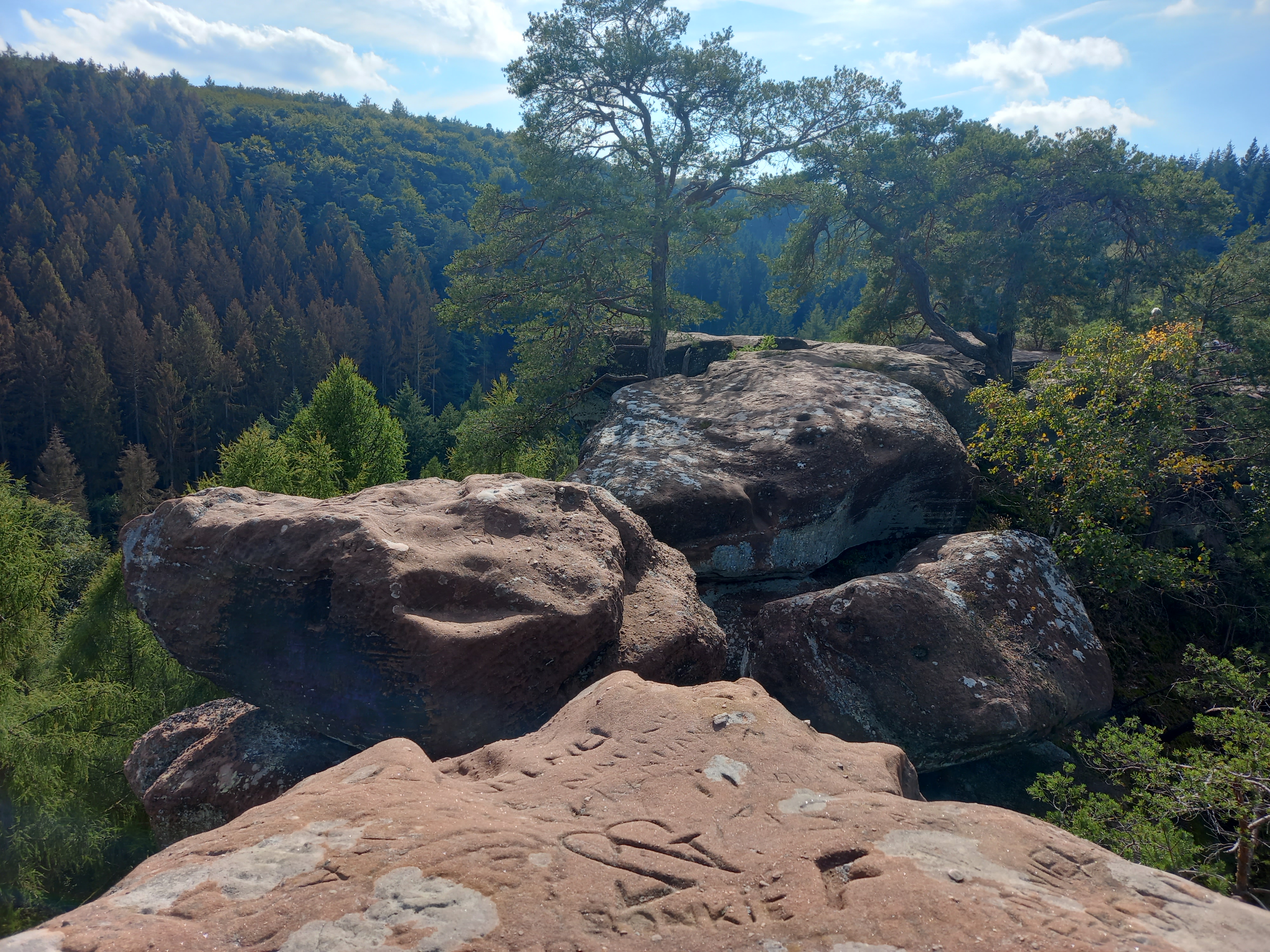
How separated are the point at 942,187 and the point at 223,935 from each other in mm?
16596

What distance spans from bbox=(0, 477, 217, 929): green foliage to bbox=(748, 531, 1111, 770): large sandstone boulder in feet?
49.3

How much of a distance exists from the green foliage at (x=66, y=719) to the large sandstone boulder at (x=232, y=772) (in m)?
10.6

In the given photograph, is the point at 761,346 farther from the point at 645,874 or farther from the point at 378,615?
the point at 645,874

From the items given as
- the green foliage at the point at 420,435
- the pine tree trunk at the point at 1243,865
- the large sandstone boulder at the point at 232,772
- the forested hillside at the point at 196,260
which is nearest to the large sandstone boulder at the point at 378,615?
the large sandstone boulder at the point at 232,772

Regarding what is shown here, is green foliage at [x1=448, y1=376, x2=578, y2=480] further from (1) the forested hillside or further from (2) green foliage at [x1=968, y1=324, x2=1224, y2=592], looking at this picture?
(1) the forested hillside

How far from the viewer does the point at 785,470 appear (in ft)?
34.8

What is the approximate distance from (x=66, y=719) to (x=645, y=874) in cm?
1953

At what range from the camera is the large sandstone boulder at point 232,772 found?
A: 22.2ft

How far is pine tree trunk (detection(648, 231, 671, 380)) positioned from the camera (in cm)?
1551

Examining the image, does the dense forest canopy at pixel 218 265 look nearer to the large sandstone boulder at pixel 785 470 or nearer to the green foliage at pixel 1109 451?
the large sandstone boulder at pixel 785 470

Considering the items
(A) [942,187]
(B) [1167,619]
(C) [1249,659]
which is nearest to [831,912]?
(C) [1249,659]

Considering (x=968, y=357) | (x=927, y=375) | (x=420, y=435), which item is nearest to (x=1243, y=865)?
(x=927, y=375)

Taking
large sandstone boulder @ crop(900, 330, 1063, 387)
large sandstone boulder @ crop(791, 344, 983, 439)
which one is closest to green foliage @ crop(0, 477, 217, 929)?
large sandstone boulder @ crop(791, 344, 983, 439)

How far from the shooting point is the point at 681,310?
16016 mm
